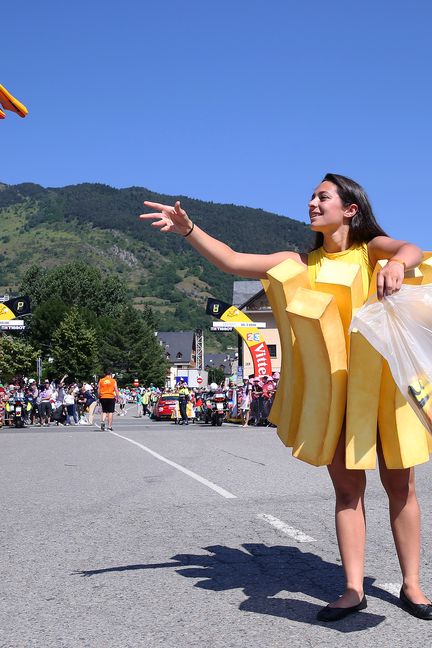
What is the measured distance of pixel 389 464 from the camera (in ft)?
12.3

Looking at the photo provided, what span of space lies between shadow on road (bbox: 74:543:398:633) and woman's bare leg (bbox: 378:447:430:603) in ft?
0.64

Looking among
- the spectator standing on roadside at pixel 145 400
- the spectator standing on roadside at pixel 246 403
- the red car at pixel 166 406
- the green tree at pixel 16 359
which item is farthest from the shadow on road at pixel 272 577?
the green tree at pixel 16 359

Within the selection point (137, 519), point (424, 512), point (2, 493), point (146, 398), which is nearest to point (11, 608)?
Answer: point (137, 519)

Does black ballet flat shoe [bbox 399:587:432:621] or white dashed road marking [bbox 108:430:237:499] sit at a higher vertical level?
black ballet flat shoe [bbox 399:587:432:621]

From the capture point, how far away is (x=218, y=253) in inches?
167

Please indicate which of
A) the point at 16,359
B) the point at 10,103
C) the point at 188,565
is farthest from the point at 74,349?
the point at 188,565

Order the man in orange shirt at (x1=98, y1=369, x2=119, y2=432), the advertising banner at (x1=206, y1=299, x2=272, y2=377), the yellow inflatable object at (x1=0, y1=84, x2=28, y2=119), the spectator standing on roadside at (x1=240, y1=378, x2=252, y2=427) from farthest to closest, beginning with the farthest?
the advertising banner at (x1=206, y1=299, x2=272, y2=377) < the spectator standing on roadside at (x1=240, y1=378, x2=252, y2=427) < the man in orange shirt at (x1=98, y1=369, x2=119, y2=432) < the yellow inflatable object at (x1=0, y1=84, x2=28, y2=119)

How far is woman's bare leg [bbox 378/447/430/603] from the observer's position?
149 inches

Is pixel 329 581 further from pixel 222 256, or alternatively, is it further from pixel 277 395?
pixel 222 256

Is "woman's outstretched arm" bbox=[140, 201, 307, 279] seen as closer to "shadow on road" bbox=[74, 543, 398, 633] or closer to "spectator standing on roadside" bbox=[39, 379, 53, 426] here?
"shadow on road" bbox=[74, 543, 398, 633]

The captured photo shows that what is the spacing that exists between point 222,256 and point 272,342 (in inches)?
2904

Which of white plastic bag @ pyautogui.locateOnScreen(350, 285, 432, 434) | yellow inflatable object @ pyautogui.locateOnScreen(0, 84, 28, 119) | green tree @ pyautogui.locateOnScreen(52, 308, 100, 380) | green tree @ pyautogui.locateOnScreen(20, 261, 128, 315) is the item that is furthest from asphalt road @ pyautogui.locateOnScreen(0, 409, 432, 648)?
green tree @ pyautogui.locateOnScreen(20, 261, 128, 315)

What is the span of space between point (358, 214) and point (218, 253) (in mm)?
694

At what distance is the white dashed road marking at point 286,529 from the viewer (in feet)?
19.2
